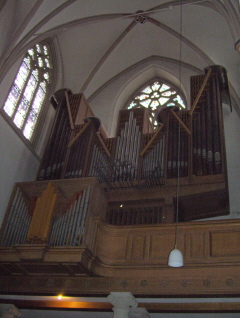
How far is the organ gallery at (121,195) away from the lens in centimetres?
796

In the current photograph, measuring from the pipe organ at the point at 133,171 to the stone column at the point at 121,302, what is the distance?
1252 mm

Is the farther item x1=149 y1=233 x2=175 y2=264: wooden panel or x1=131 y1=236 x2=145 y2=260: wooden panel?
Result: x1=131 y1=236 x2=145 y2=260: wooden panel

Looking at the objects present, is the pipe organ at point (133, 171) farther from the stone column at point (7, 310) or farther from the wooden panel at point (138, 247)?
the stone column at point (7, 310)

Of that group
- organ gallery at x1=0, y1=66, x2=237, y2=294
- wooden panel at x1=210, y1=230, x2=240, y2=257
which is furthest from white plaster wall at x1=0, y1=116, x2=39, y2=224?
wooden panel at x1=210, y1=230, x2=240, y2=257

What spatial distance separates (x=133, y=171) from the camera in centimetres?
996

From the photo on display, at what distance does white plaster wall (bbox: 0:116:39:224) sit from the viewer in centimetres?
1006

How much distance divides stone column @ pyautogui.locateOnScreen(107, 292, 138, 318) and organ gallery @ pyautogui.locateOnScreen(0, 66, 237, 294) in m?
0.20

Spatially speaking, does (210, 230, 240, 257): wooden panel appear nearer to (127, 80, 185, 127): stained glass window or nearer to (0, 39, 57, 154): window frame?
(0, 39, 57, 154): window frame

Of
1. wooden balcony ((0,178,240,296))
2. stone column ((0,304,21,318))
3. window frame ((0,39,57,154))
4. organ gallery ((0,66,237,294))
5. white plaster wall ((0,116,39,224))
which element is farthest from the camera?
window frame ((0,39,57,154))

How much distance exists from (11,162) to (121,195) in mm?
3062

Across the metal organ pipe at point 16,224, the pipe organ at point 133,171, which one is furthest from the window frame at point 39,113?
the metal organ pipe at point 16,224

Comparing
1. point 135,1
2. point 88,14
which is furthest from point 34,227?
point 135,1

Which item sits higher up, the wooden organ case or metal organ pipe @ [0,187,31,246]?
the wooden organ case

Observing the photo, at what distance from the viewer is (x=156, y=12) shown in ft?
42.0
